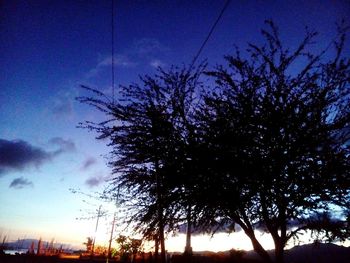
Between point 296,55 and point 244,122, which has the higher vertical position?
point 296,55

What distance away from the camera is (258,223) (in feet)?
35.9

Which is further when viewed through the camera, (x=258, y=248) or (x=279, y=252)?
(x=258, y=248)

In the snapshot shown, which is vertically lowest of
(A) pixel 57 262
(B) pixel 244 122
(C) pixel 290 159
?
(A) pixel 57 262

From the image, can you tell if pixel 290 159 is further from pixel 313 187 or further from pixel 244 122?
pixel 244 122

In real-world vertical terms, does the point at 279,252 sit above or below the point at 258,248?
below

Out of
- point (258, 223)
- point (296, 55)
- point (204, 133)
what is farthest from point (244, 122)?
point (258, 223)

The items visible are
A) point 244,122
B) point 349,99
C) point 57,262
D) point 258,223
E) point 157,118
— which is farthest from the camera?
point 57,262

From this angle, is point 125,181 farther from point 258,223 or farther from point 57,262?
point 57,262

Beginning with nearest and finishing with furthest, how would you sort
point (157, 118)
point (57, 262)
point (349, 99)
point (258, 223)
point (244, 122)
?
point (244, 122) → point (349, 99) → point (157, 118) → point (258, 223) → point (57, 262)

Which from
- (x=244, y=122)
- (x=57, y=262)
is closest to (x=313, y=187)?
(x=244, y=122)

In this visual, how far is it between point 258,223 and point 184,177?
3.87 m

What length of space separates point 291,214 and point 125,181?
602cm

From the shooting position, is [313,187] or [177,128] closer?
[313,187]

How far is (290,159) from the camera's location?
27.6 ft
